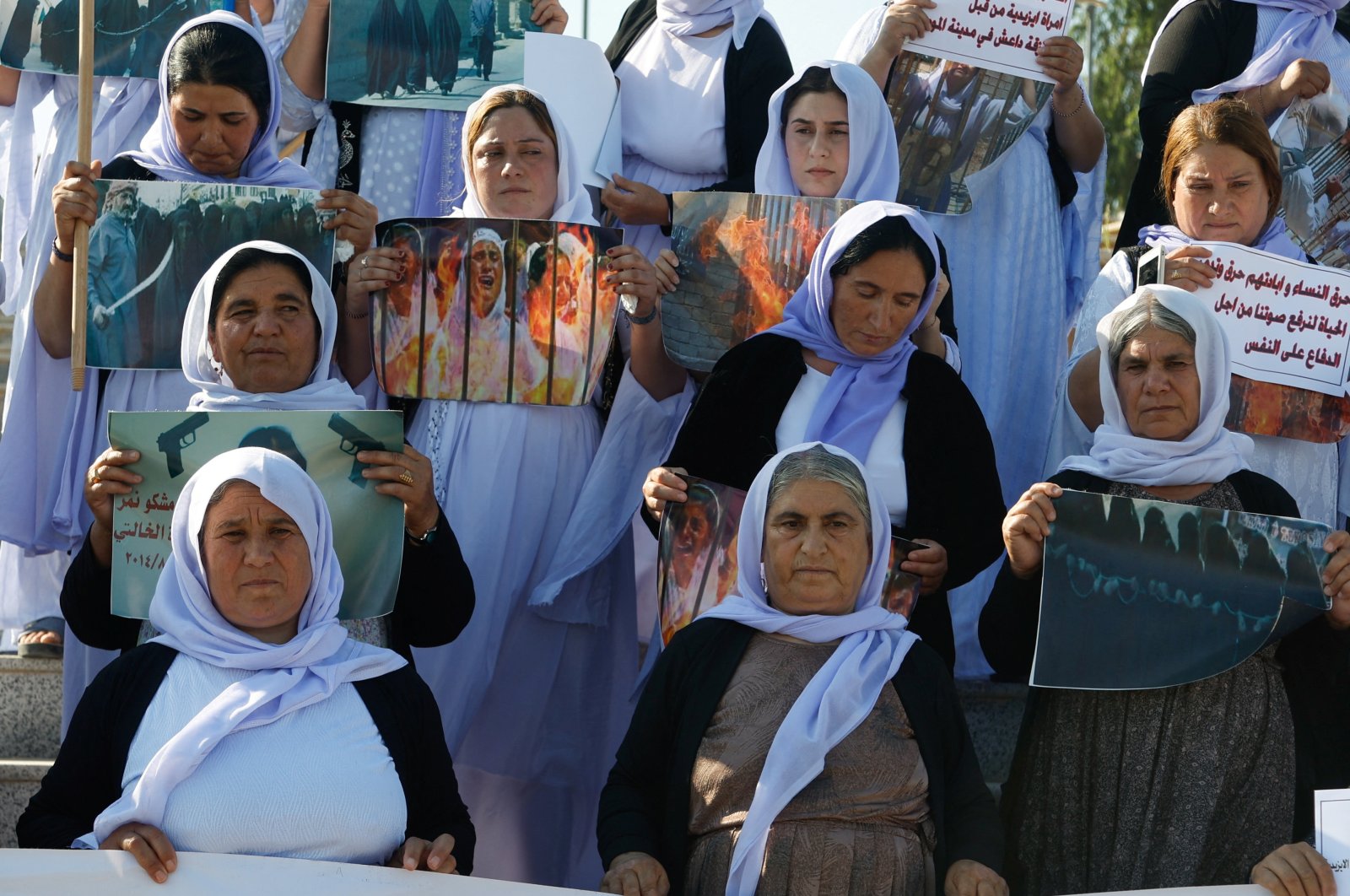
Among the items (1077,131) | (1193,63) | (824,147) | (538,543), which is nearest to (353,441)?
(538,543)

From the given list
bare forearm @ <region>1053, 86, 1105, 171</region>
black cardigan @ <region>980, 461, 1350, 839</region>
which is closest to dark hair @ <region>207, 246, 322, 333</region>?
black cardigan @ <region>980, 461, 1350, 839</region>

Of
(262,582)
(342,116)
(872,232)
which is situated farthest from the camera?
(342,116)

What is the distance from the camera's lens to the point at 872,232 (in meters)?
4.48

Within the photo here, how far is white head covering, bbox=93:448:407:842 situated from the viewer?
3348 mm

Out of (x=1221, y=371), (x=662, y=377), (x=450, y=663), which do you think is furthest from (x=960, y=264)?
(x=450, y=663)

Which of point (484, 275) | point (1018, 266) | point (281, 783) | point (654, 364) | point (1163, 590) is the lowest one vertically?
point (281, 783)

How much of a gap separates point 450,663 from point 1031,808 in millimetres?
1617

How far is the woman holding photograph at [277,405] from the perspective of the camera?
398 cm

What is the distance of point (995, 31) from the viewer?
548cm

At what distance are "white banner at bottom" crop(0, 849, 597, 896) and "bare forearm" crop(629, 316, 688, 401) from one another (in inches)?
76.4

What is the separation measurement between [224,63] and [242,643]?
1981 mm

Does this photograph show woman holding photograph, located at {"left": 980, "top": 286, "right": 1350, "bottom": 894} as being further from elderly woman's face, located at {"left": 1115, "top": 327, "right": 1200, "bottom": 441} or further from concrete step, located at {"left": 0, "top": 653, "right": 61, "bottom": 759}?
concrete step, located at {"left": 0, "top": 653, "right": 61, "bottom": 759}

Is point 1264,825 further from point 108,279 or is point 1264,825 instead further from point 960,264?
point 108,279

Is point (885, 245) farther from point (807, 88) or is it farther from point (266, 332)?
point (266, 332)
